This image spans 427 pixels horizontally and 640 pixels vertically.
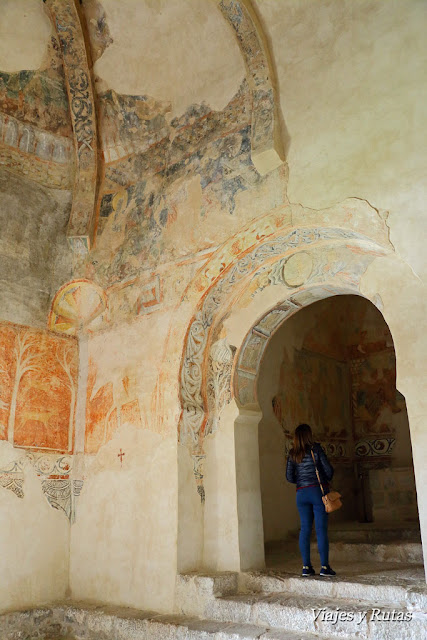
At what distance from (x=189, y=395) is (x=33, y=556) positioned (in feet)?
8.78

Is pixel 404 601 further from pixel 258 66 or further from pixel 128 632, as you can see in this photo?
pixel 258 66

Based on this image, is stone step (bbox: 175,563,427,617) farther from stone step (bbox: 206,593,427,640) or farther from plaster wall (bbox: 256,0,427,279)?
plaster wall (bbox: 256,0,427,279)

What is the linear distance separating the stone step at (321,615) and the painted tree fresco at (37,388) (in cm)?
297

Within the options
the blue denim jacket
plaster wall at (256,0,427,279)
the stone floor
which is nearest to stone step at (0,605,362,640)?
the stone floor

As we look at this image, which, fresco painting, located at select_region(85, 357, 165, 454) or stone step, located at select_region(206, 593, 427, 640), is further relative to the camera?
fresco painting, located at select_region(85, 357, 165, 454)

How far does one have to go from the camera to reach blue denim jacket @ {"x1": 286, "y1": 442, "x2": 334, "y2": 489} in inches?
237

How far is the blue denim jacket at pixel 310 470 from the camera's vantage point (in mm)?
6023

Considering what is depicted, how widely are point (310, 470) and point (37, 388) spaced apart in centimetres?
362

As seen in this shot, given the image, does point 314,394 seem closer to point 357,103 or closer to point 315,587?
point 315,587

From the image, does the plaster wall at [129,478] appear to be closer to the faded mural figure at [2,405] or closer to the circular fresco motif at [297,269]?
the faded mural figure at [2,405]

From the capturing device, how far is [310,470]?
607 centimetres

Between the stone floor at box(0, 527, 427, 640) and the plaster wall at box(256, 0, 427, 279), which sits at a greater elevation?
the plaster wall at box(256, 0, 427, 279)

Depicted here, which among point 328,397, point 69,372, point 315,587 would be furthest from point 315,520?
point 328,397

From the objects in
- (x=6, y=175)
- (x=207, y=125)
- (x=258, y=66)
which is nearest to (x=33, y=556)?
(x=6, y=175)
